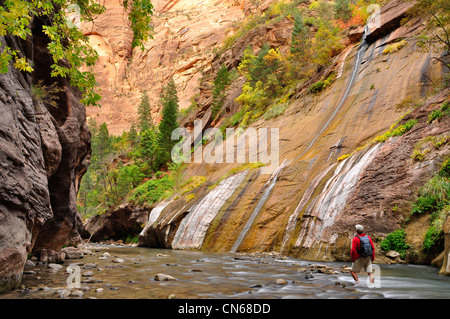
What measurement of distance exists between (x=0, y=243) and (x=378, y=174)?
1133cm

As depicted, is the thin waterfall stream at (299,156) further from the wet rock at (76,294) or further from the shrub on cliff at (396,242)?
the wet rock at (76,294)

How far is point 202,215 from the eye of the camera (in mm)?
17812

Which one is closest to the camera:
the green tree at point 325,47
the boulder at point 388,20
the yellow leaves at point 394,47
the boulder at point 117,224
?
the yellow leaves at point 394,47

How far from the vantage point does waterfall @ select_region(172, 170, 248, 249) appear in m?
17.0

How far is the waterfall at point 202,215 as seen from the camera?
17.0m

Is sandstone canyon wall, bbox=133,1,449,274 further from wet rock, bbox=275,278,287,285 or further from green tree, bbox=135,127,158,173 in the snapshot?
green tree, bbox=135,127,158,173

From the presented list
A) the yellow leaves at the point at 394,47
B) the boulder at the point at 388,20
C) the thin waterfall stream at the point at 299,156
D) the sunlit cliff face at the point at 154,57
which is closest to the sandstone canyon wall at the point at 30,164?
the thin waterfall stream at the point at 299,156

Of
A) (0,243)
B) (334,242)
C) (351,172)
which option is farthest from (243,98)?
(0,243)

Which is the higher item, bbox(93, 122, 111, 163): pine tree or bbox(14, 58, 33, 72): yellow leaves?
bbox(93, 122, 111, 163): pine tree

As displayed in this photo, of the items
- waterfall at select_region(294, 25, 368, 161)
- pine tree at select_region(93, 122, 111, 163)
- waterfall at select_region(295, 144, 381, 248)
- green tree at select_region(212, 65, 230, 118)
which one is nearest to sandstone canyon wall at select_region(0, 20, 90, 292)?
waterfall at select_region(295, 144, 381, 248)

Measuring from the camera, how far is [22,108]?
712 cm

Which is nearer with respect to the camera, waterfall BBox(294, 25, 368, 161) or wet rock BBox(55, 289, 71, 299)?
wet rock BBox(55, 289, 71, 299)

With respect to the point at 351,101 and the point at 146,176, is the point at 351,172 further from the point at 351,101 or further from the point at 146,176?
the point at 146,176

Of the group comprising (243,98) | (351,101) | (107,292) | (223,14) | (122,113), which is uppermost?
(223,14)
